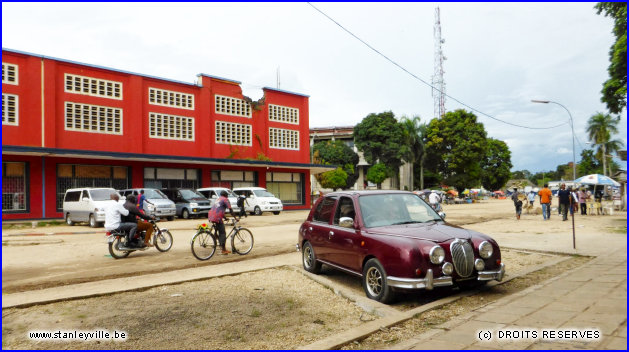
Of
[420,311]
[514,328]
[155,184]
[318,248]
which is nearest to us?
[514,328]

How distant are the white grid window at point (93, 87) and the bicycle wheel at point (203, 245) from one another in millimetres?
22558

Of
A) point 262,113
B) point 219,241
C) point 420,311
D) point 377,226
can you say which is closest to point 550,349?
point 420,311

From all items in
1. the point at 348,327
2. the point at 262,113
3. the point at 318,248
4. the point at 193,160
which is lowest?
the point at 348,327

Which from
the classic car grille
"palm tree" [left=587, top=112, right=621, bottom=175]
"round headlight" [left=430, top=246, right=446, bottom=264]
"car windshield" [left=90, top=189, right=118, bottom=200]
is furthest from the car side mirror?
"palm tree" [left=587, top=112, right=621, bottom=175]

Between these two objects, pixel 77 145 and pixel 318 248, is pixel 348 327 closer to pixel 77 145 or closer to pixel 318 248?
pixel 318 248

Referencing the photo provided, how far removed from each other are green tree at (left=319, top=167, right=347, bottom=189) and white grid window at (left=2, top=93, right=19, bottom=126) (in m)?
35.7

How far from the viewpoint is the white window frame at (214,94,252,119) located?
1462 inches

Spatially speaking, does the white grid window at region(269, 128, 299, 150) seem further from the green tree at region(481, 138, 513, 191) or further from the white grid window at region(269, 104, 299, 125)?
the green tree at region(481, 138, 513, 191)

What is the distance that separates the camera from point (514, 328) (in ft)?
16.9

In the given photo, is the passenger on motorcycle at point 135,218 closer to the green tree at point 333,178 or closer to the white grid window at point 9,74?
the white grid window at point 9,74

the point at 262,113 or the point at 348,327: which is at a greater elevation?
the point at 262,113

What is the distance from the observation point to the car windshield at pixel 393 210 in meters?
7.36

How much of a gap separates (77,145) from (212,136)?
1012 centimetres

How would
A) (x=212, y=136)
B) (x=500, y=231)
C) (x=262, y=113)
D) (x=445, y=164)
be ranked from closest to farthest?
(x=500, y=231), (x=212, y=136), (x=262, y=113), (x=445, y=164)
